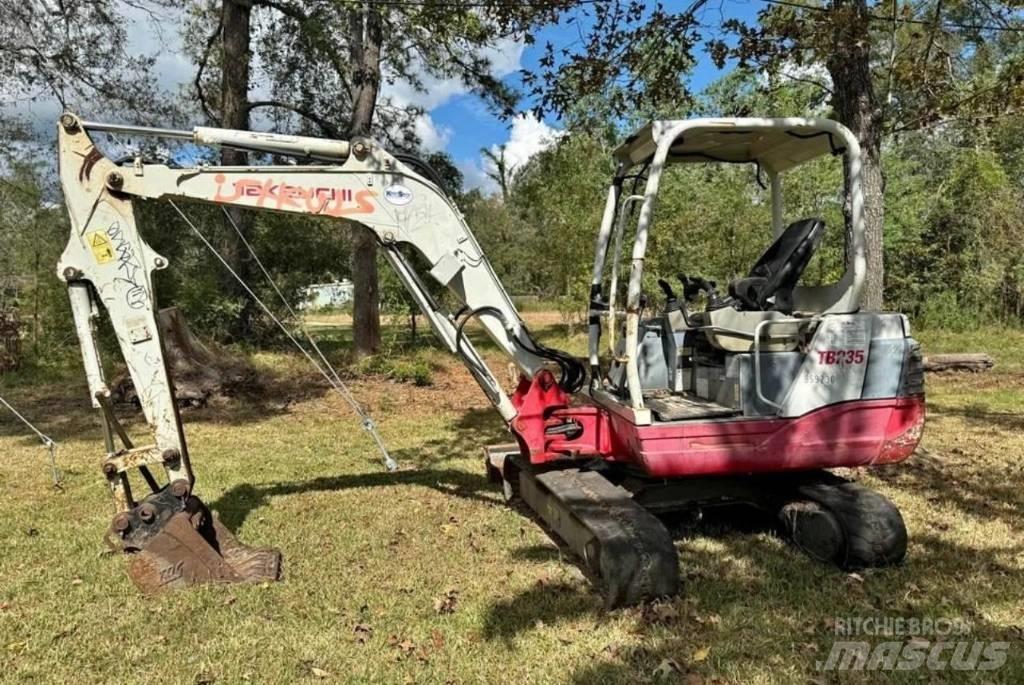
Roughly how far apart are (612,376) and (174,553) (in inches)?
110

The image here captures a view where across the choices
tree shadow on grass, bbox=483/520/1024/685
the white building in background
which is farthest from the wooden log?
the white building in background

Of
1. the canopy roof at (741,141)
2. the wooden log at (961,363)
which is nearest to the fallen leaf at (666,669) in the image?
the canopy roof at (741,141)

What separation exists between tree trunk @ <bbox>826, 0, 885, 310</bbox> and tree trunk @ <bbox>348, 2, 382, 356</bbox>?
6938 millimetres

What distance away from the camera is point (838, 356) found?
4.35m

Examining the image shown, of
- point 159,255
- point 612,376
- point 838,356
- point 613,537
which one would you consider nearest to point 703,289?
point 612,376

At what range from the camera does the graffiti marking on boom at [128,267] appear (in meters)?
4.20

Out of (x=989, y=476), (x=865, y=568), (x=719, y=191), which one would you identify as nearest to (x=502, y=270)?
(x=719, y=191)

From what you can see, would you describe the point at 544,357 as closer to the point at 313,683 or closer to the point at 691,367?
the point at 691,367

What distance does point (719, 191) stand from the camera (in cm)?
1620

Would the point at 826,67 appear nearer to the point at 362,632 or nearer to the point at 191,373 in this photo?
the point at 362,632

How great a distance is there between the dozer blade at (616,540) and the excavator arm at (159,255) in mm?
1708

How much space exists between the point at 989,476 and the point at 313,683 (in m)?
5.64

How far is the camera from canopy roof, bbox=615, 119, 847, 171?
4.47 metres

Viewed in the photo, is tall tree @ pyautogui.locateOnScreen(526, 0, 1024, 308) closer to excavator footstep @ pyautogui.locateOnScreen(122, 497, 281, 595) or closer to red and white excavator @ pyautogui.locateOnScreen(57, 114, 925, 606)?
red and white excavator @ pyautogui.locateOnScreen(57, 114, 925, 606)
